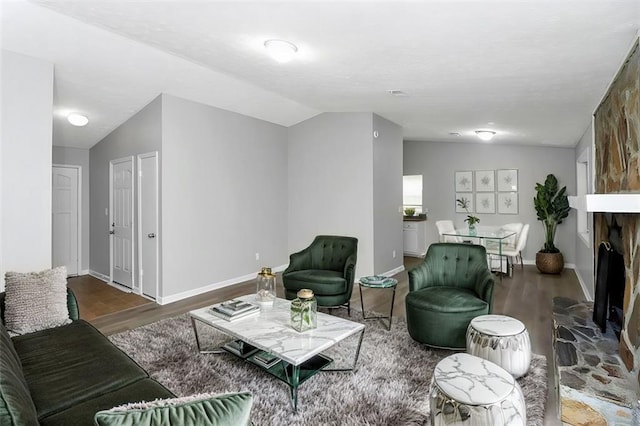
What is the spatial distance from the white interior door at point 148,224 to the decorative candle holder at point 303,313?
269cm

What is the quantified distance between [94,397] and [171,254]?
2975 mm

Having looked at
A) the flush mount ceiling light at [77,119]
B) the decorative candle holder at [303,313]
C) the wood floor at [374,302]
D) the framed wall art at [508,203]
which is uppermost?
the flush mount ceiling light at [77,119]

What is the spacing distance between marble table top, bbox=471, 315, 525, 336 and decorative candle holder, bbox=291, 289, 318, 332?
1.19 metres

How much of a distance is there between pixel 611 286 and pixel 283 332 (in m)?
2.48

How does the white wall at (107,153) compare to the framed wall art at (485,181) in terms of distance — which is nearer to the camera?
the white wall at (107,153)

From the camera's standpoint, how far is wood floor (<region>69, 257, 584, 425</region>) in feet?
12.2

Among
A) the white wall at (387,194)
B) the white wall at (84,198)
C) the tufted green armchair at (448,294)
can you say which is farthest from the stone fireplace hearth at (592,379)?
the white wall at (84,198)

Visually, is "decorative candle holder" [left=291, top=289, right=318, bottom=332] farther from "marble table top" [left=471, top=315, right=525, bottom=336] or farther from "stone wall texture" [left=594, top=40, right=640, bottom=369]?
"stone wall texture" [left=594, top=40, right=640, bottom=369]

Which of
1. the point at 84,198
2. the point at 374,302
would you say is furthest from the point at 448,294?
the point at 84,198

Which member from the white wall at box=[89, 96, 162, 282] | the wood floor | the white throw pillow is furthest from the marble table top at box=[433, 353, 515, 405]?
the white wall at box=[89, 96, 162, 282]

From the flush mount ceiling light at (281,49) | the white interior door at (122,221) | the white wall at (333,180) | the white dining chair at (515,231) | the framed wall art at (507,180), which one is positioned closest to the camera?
the flush mount ceiling light at (281,49)

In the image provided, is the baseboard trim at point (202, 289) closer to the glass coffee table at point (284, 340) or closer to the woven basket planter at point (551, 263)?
the glass coffee table at point (284, 340)

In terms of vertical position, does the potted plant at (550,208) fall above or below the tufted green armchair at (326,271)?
above

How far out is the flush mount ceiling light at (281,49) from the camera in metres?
2.80
